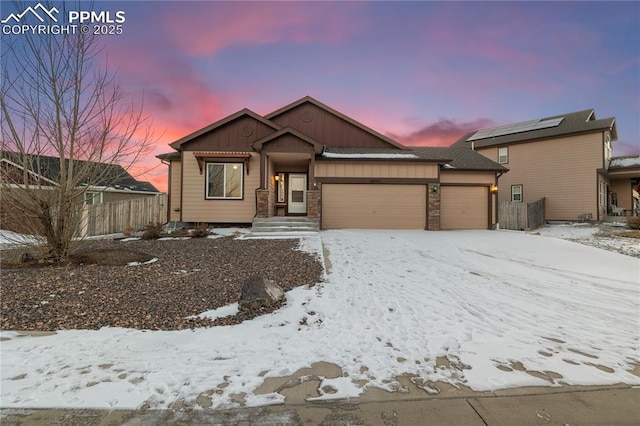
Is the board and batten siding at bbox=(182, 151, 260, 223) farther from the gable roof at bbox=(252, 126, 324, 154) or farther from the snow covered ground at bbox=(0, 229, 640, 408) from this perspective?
the snow covered ground at bbox=(0, 229, 640, 408)

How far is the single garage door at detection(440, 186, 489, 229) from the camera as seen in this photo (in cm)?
1427

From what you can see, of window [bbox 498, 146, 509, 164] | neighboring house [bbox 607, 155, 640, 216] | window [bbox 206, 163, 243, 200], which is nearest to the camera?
window [bbox 206, 163, 243, 200]

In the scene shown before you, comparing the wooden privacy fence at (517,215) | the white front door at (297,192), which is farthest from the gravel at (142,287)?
the wooden privacy fence at (517,215)

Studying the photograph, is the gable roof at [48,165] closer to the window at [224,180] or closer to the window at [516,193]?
the window at [224,180]

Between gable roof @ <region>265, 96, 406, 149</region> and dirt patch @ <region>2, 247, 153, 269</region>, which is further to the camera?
gable roof @ <region>265, 96, 406, 149</region>

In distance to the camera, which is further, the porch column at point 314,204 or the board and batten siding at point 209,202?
the board and batten siding at point 209,202

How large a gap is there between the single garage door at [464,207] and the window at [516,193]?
320 inches

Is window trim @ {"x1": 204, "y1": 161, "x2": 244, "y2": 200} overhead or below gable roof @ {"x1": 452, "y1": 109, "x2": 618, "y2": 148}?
below

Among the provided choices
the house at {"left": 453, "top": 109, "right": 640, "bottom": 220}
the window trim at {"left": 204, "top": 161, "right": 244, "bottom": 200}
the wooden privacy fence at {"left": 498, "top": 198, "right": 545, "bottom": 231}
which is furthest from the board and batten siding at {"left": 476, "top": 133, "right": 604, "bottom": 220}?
the window trim at {"left": 204, "top": 161, "right": 244, "bottom": 200}

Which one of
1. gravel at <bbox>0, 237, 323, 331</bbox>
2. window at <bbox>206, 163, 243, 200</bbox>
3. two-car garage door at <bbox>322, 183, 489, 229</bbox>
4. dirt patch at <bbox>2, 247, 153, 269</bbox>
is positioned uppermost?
window at <bbox>206, 163, 243, 200</bbox>

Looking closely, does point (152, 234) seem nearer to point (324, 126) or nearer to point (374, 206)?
point (374, 206)

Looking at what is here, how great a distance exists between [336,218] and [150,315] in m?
9.60

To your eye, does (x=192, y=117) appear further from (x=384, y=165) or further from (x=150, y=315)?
(x=150, y=315)

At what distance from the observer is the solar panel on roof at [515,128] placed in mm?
19848
